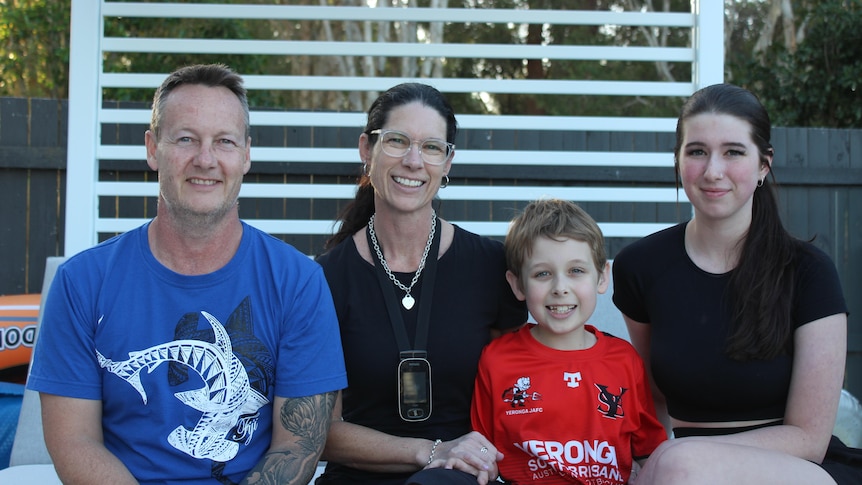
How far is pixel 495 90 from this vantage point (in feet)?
17.5

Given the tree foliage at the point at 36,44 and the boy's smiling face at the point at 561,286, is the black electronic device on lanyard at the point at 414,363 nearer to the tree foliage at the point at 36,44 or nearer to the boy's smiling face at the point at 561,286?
the boy's smiling face at the point at 561,286

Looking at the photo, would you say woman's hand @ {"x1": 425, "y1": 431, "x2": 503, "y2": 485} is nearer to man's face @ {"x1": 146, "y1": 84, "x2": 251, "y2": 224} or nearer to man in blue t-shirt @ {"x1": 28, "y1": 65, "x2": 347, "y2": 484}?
man in blue t-shirt @ {"x1": 28, "y1": 65, "x2": 347, "y2": 484}

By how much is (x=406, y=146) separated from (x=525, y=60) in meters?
15.4

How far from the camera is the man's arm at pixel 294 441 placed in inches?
89.4

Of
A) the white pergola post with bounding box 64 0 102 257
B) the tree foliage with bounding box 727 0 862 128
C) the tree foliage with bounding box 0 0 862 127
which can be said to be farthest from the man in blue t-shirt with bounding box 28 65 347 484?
the tree foliage with bounding box 727 0 862 128

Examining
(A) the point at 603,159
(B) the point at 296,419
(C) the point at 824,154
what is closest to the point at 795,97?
(C) the point at 824,154

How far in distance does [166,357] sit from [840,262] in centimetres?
585

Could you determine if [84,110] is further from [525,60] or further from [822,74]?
[525,60]

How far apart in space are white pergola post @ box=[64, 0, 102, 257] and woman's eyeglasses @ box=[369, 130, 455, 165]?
270 cm

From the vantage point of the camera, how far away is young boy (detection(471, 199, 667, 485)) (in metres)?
2.51

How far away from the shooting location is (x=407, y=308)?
271cm

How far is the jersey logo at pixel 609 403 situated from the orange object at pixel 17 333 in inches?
123

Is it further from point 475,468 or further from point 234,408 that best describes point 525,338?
point 234,408

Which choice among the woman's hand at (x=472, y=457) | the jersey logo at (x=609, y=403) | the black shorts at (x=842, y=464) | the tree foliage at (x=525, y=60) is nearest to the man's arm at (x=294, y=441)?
the woman's hand at (x=472, y=457)
